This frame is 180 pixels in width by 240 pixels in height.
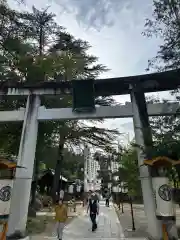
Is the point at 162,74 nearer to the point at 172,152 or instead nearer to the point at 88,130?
the point at 172,152

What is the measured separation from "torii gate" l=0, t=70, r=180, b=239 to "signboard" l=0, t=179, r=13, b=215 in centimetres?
102

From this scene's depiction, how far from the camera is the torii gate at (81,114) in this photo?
784 centimetres

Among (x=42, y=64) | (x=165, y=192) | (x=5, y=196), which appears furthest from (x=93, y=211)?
(x=42, y=64)

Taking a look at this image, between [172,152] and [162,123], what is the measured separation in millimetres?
1335

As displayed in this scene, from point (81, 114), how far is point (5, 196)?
4.07 m

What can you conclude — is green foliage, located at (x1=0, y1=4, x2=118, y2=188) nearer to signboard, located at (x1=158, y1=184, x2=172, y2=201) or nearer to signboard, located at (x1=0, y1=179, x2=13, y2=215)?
signboard, located at (x1=0, y1=179, x2=13, y2=215)

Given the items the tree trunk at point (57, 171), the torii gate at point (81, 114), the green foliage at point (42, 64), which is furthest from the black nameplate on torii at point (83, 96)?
the tree trunk at point (57, 171)

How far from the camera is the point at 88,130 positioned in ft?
52.9

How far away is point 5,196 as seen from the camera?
22.7ft

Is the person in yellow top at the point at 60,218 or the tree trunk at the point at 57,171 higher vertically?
the tree trunk at the point at 57,171

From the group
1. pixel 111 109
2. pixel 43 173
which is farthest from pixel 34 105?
pixel 43 173

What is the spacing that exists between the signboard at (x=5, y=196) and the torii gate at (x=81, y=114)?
1018 millimetres

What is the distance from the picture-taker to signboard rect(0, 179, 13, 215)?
6816 mm

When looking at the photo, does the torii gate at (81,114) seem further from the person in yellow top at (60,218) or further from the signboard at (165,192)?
the person in yellow top at (60,218)
